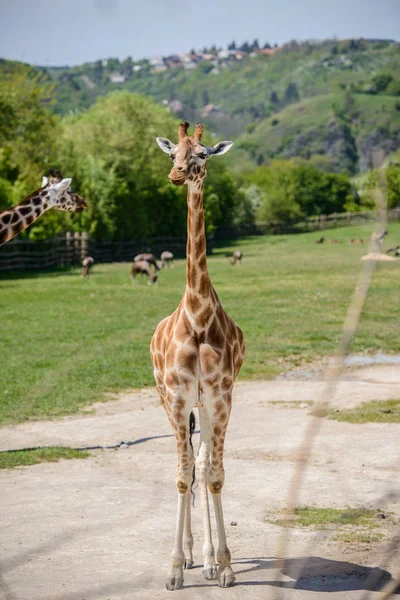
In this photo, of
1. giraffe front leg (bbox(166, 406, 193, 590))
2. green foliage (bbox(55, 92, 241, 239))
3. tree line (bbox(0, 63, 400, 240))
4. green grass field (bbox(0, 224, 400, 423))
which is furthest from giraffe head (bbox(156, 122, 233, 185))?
green foliage (bbox(55, 92, 241, 239))

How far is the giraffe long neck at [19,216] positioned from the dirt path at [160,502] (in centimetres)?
293

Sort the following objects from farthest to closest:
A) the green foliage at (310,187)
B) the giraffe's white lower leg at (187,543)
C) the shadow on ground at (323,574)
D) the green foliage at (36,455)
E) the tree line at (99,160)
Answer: the green foliage at (310,187)
the tree line at (99,160)
the green foliage at (36,455)
the giraffe's white lower leg at (187,543)
the shadow on ground at (323,574)

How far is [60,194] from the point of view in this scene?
1568 centimetres

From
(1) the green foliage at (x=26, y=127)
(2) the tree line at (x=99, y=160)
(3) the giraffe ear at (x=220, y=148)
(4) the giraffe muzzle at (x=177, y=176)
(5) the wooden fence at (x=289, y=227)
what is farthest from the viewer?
(5) the wooden fence at (x=289, y=227)

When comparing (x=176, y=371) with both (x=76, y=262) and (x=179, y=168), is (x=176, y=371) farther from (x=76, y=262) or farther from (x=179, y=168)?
(x=76, y=262)

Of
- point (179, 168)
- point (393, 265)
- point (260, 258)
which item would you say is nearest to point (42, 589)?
point (179, 168)

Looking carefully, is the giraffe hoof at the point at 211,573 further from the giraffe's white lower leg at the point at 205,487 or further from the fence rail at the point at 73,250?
the fence rail at the point at 73,250

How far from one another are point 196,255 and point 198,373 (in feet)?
3.13

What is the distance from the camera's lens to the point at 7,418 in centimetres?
1398

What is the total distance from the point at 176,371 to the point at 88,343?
15.2m

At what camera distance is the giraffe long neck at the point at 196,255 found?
7.18 metres

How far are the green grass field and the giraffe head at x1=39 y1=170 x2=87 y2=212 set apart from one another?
10.8 ft

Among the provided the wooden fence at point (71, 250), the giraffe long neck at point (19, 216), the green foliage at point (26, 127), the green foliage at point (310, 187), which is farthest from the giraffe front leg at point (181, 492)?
the green foliage at point (310, 187)

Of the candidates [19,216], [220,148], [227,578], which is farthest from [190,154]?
[19,216]
